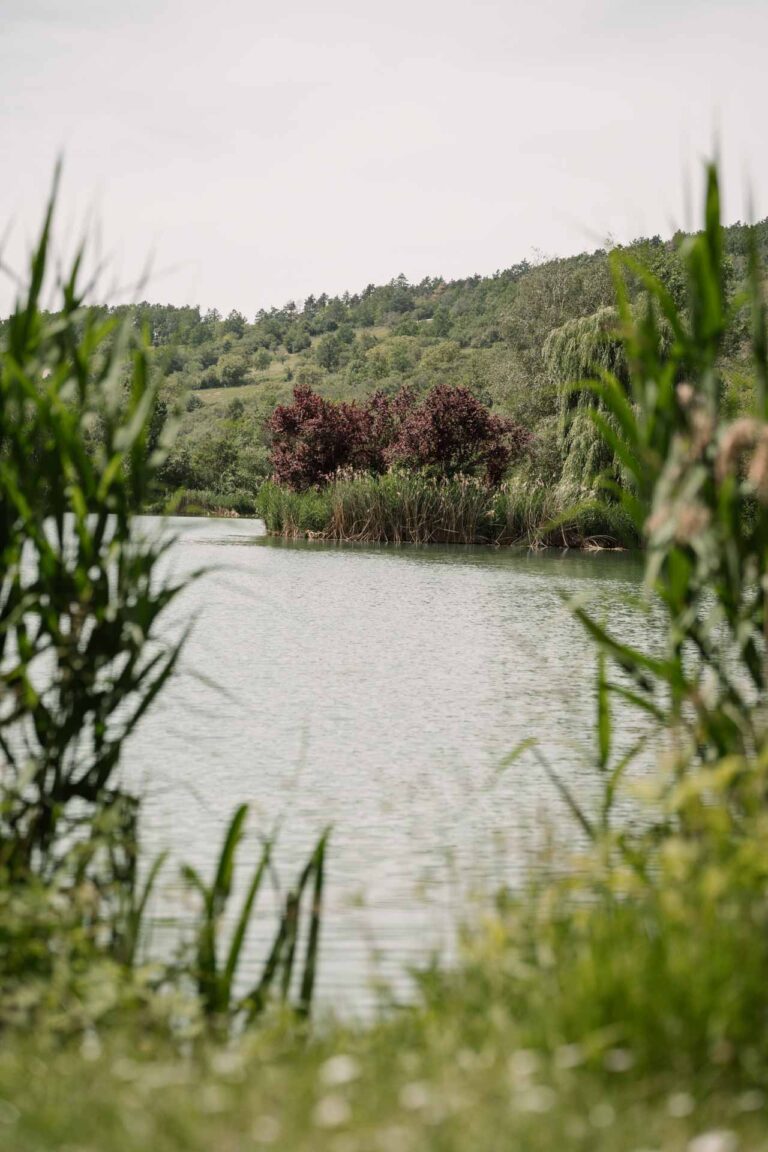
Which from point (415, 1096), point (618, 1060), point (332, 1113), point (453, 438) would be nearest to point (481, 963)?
point (618, 1060)

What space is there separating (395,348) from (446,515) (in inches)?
2458

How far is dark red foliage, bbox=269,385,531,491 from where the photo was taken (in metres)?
32.1

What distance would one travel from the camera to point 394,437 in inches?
1380

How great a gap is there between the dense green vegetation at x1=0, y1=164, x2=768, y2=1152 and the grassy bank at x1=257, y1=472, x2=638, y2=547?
2619cm

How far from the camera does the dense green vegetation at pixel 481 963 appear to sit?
6.68ft

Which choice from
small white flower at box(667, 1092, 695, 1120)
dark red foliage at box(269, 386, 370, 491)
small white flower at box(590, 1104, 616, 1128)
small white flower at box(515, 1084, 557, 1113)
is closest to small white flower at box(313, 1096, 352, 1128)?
small white flower at box(515, 1084, 557, 1113)

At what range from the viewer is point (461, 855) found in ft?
16.7

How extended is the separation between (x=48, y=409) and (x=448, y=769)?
375cm

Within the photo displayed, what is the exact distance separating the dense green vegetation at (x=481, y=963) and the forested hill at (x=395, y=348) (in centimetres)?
80

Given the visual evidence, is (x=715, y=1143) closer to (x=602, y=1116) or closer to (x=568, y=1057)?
(x=602, y=1116)

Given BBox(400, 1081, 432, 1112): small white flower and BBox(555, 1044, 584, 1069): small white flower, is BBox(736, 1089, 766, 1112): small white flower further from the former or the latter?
BBox(400, 1081, 432, 1112): small white flower

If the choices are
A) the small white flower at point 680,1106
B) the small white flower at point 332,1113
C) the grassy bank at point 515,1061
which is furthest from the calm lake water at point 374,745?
the small white flower at point 680,1106

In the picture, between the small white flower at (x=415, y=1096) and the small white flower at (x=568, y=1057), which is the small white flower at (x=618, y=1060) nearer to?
the small white flower at (x=568, y=1057)

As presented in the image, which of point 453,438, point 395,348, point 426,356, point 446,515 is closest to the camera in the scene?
point 446,515
